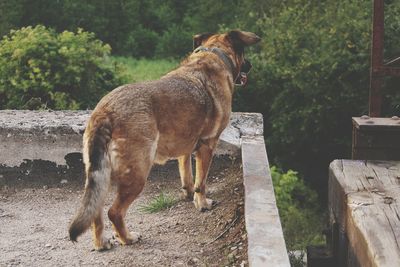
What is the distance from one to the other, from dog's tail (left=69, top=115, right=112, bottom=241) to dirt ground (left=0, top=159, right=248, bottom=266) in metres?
0.53

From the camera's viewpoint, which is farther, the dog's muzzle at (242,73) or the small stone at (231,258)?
the dog's muzzle at (242,73)

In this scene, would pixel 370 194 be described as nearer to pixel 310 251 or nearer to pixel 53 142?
pixel 310 251

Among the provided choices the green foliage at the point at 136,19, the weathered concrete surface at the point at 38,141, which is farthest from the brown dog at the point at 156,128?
the green foliage at the point at 136,19

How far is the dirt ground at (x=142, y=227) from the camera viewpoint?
15.3 feet

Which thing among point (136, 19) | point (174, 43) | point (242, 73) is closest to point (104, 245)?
point (242, 73)

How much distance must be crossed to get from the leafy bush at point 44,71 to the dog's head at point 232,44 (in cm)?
424

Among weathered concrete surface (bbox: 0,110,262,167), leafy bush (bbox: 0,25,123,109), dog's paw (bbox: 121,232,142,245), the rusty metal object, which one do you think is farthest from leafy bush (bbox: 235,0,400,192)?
dog's paw (bbox: 121,232,142,245)

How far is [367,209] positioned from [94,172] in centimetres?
186

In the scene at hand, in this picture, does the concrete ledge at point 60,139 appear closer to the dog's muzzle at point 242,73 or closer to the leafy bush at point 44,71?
the dog's muzzle at point 242,73

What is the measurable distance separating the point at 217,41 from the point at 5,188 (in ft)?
8.45

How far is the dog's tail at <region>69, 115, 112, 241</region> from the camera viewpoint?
4.16 metres

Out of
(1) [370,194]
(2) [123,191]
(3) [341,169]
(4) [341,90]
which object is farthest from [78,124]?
(4) [341,90]

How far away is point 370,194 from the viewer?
4.78 m

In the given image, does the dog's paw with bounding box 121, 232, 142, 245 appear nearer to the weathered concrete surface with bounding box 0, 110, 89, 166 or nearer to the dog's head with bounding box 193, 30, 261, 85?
the dog's head with bounding box 193, 30, 261, 85
